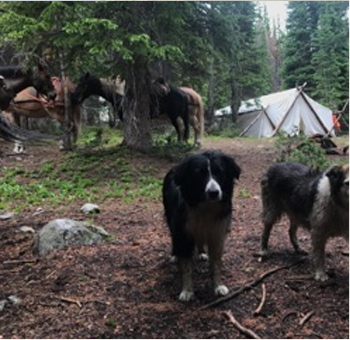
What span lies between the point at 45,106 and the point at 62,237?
7920 millimetres

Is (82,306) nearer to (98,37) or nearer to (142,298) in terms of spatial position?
(142,298)

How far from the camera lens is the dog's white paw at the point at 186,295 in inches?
159

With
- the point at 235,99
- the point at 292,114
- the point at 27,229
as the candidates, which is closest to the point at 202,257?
the point at 27,229

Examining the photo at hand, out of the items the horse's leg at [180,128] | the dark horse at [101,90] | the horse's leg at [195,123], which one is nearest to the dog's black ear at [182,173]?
the dark horse at [101,90]

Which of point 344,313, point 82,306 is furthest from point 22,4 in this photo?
point 344,313

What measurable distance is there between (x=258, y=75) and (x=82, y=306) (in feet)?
74.1

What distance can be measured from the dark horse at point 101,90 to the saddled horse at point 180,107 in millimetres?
1044

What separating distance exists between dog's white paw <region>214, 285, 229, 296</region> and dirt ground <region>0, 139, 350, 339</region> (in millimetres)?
86

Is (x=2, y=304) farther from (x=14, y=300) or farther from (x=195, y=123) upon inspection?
(x=195, y=123)

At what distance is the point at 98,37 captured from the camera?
30.5 ft

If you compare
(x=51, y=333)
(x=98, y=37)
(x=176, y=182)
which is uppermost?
(x=98, y=37)

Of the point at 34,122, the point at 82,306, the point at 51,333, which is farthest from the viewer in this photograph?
the point at 34,122

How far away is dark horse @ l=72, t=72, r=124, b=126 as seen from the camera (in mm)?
11883

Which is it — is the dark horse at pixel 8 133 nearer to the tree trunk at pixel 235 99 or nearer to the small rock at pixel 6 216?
the small rock at pixel 6 216
